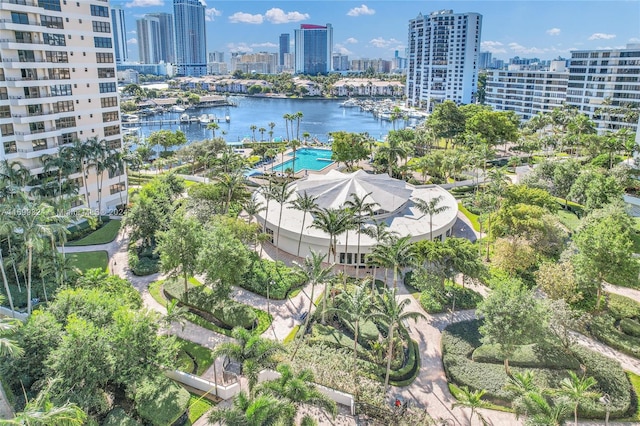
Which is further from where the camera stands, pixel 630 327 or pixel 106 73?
pixel 106 73

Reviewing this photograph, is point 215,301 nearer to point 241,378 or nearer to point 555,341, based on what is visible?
point 241,378

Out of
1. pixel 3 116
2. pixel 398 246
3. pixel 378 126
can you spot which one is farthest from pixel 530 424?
pixel 378 126

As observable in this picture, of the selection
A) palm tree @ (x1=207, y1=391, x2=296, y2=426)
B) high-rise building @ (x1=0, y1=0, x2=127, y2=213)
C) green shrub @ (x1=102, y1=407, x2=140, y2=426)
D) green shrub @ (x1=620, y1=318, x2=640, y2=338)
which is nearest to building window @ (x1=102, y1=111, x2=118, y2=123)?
high-rise building @ (x1=0, y1=0, x2=127, y2=213)

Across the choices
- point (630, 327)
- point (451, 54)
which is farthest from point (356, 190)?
point (451, 54)

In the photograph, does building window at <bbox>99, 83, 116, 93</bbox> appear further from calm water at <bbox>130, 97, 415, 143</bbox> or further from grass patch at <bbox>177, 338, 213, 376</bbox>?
calm water at <bbox>130, 97, 415, 143</bbox>

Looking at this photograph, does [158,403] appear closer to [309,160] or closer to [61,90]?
[61,90]

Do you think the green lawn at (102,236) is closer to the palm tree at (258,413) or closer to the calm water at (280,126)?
the palm tree at (258,413)

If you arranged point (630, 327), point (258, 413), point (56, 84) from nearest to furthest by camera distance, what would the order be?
point (258, 413)
point (630, 327)
point (56, 84)
